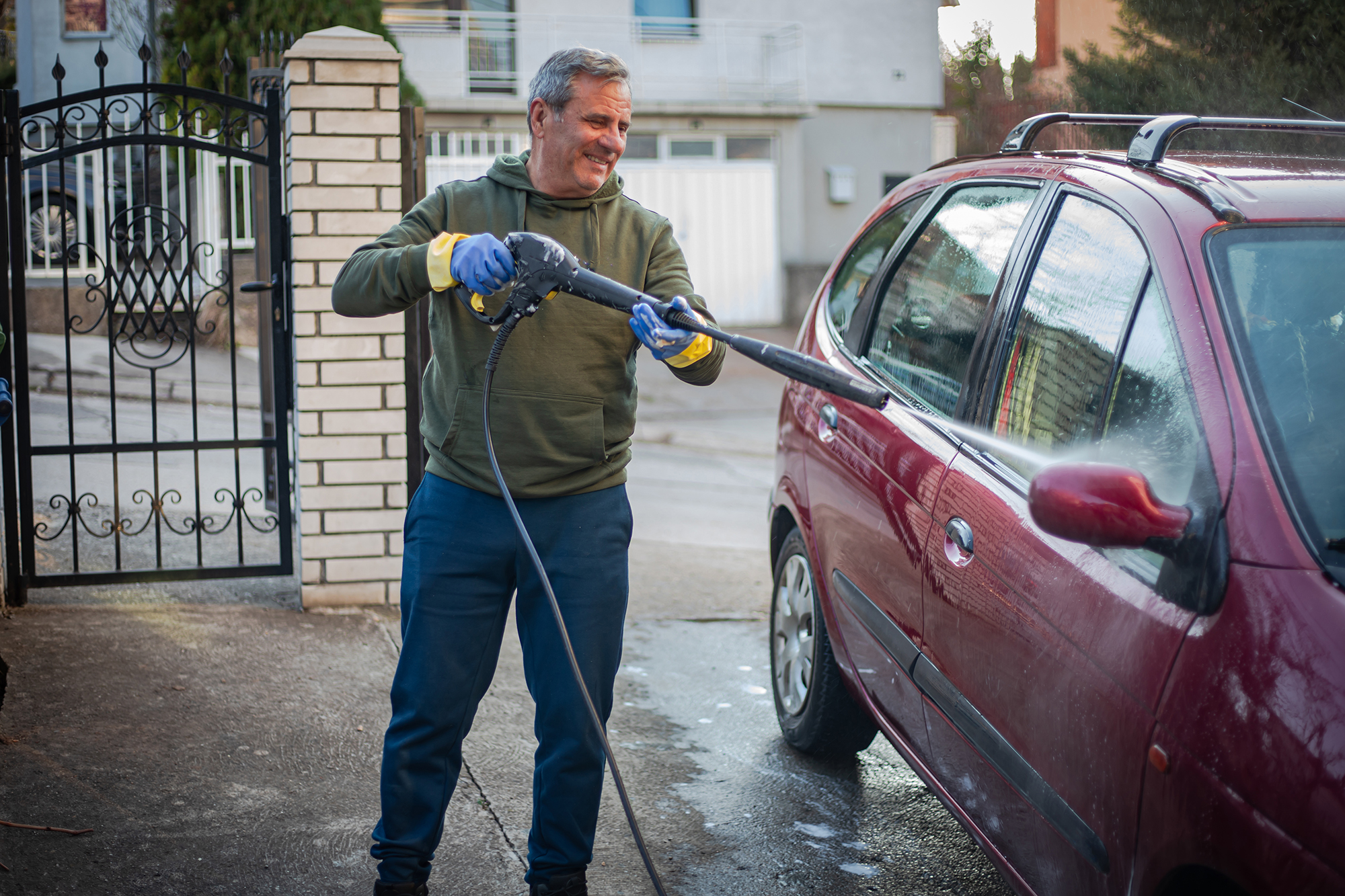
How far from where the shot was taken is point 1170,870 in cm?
182

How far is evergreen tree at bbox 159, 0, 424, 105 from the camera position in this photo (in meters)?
11.2

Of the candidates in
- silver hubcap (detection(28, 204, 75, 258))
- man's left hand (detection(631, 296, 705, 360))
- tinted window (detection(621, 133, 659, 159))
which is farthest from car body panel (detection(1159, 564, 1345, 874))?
tinted window (detection(621, 133, 659, 159))

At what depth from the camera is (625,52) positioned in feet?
62.7

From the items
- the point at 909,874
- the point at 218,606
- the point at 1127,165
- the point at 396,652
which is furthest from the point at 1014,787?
the point at 218,606

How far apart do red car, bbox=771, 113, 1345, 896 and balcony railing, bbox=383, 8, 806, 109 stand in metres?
16.1

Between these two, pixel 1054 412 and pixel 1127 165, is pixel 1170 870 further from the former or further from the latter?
pixel 1127 165

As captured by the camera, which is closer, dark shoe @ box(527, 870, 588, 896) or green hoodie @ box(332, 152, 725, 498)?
green hoodie @ box(332, 152, 725, 498)

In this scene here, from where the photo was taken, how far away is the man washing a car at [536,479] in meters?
2.55

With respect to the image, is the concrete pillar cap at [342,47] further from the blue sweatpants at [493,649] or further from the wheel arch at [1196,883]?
the wheel arch at [1196,883]

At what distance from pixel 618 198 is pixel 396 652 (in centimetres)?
232

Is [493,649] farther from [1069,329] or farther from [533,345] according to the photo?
[1069,329]

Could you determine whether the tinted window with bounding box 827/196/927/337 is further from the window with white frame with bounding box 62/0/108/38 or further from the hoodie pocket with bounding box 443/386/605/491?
the window with white frame with bounding box 62/0/108/38

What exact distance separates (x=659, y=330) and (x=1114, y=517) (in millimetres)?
902

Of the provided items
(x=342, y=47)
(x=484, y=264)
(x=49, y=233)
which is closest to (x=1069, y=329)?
(x=484, y=264)
